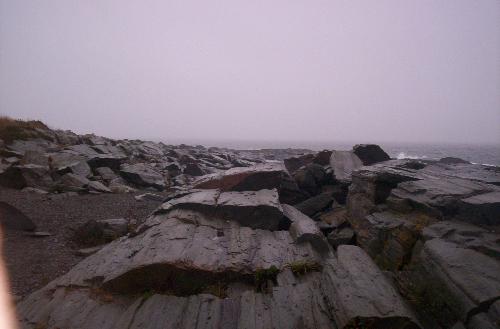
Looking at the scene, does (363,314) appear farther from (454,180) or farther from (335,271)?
(454,180)

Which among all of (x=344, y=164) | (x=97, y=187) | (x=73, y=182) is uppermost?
(x=344, y=164)

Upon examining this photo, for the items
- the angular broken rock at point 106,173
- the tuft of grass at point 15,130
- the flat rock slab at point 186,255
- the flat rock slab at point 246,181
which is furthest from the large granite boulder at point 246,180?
the tuft of grass at point 15,130

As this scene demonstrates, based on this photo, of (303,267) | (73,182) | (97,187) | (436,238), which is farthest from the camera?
(97,187)

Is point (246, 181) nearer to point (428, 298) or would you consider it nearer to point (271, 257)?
point (271, 257)

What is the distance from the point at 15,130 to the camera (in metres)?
22.5

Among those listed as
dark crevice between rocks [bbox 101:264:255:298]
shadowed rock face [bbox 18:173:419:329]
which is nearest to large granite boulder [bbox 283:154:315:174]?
shadowed rock face [bbox 18:173:419:329]

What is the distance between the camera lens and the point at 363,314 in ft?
18.3

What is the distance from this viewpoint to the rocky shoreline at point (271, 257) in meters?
Answer: 6.15

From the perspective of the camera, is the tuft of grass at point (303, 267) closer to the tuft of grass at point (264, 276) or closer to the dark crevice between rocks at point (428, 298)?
the tuft of grass at point (264, 276)

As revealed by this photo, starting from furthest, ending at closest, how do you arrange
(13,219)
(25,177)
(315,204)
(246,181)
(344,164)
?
(344,164)
(25,177)
(315,204)
(246,181)
(13,219)

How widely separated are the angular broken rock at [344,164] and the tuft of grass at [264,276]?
9299 millimetres

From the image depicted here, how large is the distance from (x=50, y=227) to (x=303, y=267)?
37.5ft

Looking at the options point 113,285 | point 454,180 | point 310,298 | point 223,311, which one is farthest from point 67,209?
point 454,180

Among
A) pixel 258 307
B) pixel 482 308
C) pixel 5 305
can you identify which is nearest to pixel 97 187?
pixel 5 305
